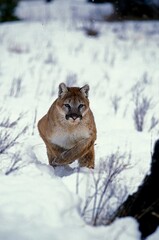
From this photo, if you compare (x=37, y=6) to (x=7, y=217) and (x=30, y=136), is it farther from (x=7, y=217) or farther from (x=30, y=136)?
(x=7, y=217)

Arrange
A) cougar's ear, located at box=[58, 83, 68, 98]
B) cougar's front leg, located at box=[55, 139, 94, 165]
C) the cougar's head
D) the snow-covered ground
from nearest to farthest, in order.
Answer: the snow-covered ground
cougar's front leg, located at box=[55, 139, 94, 165]
the cougar's head
cougar's ear, located at box=[58, 83, 68, 98]

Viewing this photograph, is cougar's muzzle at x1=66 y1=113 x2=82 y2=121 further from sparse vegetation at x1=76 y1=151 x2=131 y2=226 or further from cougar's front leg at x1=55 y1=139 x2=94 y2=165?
sparse vegetation at x1=76 y1=151 x2=131 y2=226

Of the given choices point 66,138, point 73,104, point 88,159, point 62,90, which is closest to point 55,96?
point 62,90

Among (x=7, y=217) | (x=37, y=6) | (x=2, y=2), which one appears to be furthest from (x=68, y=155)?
(x=37, y=6)

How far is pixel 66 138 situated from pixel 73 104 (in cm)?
33

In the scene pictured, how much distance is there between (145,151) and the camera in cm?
546

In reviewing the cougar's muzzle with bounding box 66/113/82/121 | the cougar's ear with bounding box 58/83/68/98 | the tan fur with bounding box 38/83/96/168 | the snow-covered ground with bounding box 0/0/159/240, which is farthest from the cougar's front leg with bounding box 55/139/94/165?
the cougar's ear with bounding box 58/83/68/98

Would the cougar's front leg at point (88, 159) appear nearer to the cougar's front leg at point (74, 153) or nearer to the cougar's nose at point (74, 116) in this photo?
the cougar's front leg at point (74, 153)

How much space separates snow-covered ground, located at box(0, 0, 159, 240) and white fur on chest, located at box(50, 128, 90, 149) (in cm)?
23

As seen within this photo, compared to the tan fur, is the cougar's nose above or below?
above

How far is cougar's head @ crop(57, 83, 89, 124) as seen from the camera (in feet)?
16.4

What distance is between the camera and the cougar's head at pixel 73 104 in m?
5.00

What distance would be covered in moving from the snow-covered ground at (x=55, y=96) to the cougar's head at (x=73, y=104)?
468mm

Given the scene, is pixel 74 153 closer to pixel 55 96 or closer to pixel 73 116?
pixel 73 116
